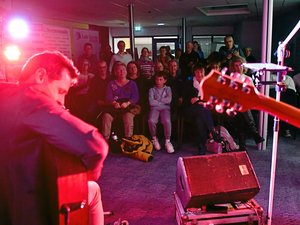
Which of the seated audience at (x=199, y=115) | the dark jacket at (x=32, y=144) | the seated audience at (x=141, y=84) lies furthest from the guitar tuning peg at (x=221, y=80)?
the seated audience at (x=141, y=84)

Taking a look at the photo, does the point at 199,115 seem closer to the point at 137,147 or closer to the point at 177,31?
the point at 137,147

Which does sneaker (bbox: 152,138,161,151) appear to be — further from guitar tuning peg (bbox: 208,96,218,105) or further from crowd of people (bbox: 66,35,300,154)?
guitar tuning peg (bbox: 208,96,218,105)

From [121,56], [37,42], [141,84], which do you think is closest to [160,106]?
[141,84]

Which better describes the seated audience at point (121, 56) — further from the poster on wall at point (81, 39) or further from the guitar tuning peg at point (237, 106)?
the guitar tuning peg at point (237, 106)

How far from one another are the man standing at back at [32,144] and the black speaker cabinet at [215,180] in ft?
3.06

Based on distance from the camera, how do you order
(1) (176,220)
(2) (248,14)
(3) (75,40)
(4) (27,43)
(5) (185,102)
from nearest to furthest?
(1) (176,220), (5) (185,102), (4) (27,43), (3) (75,40), (2) (248,14)

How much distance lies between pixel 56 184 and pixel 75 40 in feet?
22.2

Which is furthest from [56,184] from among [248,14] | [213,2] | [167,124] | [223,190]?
[248,14]

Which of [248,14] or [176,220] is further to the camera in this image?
[248,14]

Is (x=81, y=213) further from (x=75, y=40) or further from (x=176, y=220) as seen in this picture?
(x=75, y=40)

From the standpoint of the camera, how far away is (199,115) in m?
4.04

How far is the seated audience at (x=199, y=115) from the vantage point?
4.02 m

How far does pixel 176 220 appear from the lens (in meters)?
2.43

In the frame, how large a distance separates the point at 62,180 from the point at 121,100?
3174 millimetres
